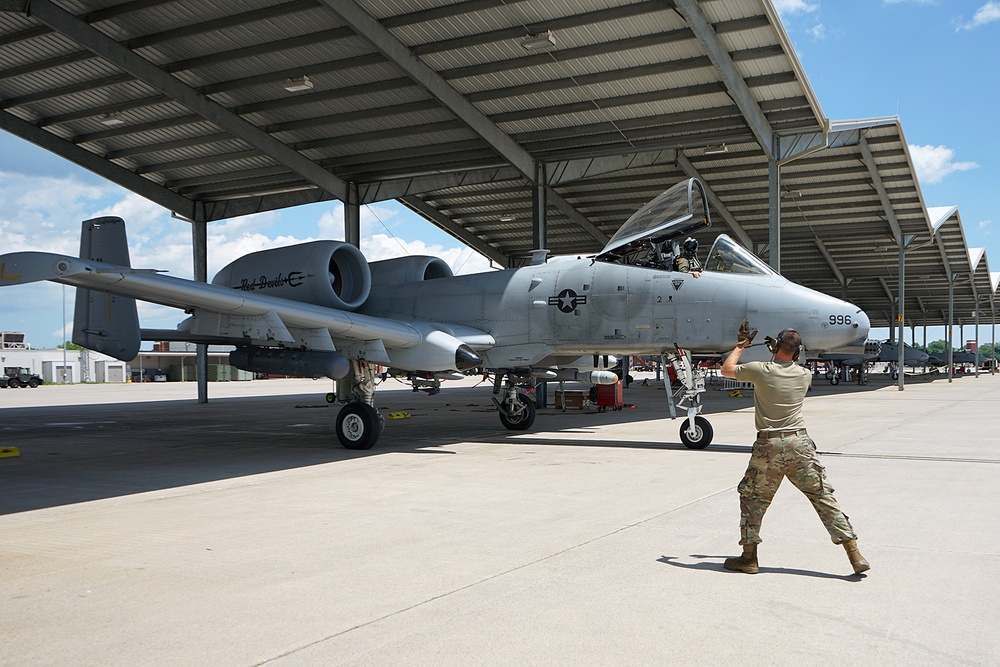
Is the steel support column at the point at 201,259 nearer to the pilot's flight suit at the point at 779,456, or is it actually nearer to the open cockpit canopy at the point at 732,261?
the open cockpit canopy at the point at 732,261

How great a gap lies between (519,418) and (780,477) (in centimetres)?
998

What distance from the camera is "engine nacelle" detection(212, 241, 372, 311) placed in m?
13.0

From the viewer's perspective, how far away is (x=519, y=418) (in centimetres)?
1465

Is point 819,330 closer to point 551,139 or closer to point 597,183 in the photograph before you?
point 551,139

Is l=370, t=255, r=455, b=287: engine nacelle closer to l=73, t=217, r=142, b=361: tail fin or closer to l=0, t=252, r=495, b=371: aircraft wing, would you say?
l=0, t=252, r=495, b=371: aircraft wing

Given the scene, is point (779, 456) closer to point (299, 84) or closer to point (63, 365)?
point (299, 84)

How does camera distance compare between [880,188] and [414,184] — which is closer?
[414,184]

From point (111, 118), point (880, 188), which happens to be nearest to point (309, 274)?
point (111, 118)

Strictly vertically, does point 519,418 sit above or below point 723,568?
above

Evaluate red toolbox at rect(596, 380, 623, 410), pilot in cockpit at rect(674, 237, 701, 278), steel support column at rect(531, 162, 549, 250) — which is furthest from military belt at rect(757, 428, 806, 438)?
steel support column at rect(531, 162, 549, 250)

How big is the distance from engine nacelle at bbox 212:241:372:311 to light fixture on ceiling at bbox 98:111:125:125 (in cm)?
1045

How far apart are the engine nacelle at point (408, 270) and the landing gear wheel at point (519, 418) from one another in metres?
2.78

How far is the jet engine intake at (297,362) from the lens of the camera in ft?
37.4

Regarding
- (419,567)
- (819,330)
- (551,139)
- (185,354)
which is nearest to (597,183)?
(551,139)
